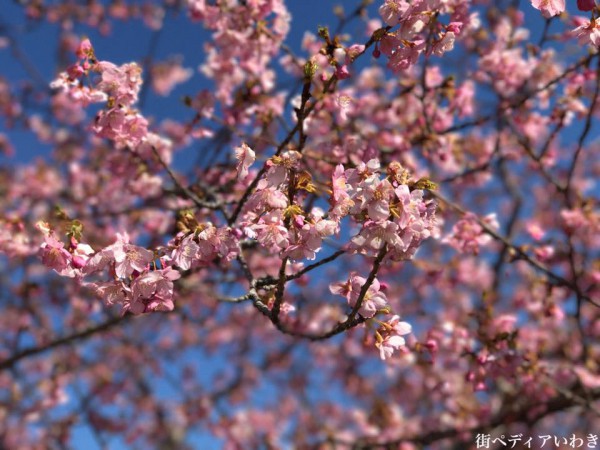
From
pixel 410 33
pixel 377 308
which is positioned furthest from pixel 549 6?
pixel 377 308

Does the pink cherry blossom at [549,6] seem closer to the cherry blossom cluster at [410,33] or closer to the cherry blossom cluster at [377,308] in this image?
the cherry blossom cluster at [410,33]

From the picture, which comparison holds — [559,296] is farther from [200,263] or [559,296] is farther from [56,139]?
[56,139]

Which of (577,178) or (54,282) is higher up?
(577,178)

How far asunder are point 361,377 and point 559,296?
359 centimetres

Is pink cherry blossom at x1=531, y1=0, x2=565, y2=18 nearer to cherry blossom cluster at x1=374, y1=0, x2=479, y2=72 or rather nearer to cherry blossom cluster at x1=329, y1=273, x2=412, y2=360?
cherry blossom cluster at x1=374, y1=0, x2=479, y2=72

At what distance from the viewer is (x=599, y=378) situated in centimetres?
458

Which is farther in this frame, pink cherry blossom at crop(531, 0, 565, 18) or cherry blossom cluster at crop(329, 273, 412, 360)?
pink cherry blossom at crop(531, 0, 565, 18)

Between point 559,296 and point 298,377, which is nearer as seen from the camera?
point 559,296

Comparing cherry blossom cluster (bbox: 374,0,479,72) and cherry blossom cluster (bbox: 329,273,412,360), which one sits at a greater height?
cherry blossom cluster (bbox: 374,0,479,72)

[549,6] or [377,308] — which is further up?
[549,6]

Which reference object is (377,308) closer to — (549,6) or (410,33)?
(410,33)

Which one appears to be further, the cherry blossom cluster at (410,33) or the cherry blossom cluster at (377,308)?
the cherry blossom cluster at (410,33)

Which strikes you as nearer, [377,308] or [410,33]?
[377,308]

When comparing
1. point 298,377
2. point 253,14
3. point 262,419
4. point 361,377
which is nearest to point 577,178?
point 361,377
